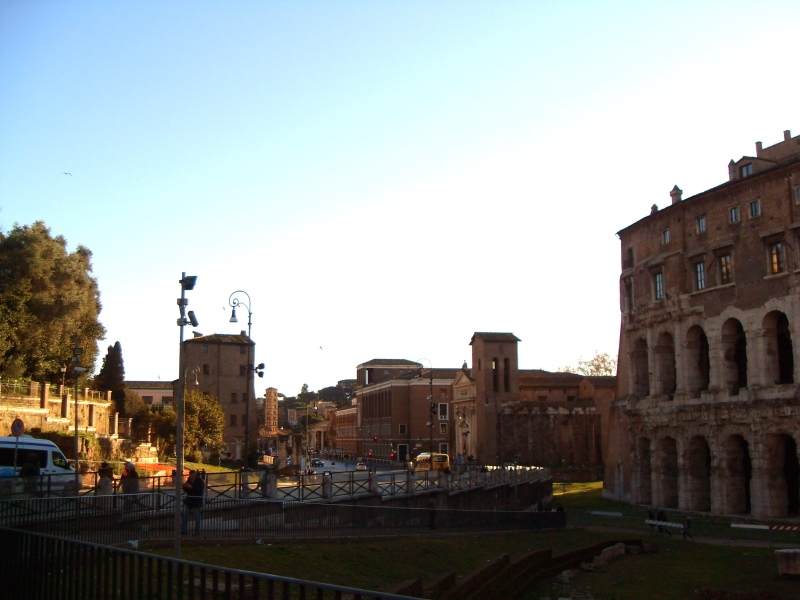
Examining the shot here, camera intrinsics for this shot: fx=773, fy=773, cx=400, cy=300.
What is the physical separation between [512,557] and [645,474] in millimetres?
27379

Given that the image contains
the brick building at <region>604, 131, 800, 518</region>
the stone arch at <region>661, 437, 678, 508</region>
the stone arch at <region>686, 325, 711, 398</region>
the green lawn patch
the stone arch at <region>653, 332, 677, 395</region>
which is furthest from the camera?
the stone arch at <region>653, 332, 677, 395</region>

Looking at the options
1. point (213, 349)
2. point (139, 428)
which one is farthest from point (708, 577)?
A: point (213, 349)

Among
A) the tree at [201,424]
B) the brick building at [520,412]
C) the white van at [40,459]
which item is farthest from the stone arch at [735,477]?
the white van at [40,459]

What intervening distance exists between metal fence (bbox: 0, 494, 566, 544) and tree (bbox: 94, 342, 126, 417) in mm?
43960

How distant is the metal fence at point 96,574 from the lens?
279 inches

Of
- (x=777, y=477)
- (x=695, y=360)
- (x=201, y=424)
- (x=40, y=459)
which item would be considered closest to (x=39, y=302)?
(x=201, y=424)

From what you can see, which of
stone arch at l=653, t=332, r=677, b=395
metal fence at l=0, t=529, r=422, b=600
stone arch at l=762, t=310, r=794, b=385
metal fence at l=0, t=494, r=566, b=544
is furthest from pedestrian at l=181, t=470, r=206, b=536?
stone arch at l=653, t=332, r=677, b=395

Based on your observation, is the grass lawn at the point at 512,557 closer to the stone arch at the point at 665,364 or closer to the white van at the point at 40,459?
the white van at the point at 40,459

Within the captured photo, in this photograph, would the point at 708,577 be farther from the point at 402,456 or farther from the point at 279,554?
the point at 402,456

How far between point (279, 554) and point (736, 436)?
33.4 meters

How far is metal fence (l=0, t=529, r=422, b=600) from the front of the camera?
709cm

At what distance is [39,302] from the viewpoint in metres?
48.2

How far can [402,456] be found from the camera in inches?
4400

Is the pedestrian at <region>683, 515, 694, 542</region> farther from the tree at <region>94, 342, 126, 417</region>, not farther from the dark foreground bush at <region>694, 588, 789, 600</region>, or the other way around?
the tree at <region>94, 342, 126, 417</region>
